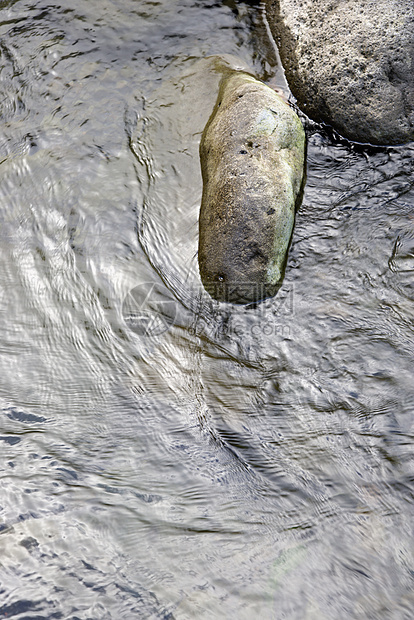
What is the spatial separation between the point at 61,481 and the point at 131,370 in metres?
0.91

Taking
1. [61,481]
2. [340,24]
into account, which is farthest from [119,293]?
[340,24]

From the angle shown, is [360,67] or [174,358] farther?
[360,67]

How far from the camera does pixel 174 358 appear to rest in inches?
141

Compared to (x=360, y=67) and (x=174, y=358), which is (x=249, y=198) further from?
(x=360, y=67)

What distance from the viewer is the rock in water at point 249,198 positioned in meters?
3.73

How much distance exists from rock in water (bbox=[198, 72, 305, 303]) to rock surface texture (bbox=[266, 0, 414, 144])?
54cm

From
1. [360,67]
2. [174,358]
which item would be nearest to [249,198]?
[174,358]

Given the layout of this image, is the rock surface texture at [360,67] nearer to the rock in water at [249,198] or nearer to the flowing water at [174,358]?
the flowing water at [174,358]

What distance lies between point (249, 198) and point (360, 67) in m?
1.80

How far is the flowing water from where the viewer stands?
8.95 ft

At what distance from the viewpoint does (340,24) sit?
441 cm

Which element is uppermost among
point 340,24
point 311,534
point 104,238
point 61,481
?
point 340,24

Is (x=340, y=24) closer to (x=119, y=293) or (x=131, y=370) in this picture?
(x=119, y=293)

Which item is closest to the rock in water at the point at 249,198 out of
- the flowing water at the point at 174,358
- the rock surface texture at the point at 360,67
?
the flowing water at the point at 174,358
